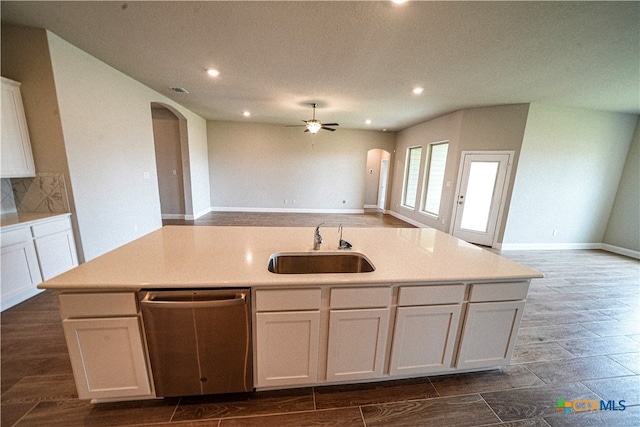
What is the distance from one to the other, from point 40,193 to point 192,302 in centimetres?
307

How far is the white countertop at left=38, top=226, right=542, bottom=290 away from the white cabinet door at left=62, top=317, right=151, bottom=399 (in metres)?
0.25

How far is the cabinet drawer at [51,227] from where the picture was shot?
91.6 inches

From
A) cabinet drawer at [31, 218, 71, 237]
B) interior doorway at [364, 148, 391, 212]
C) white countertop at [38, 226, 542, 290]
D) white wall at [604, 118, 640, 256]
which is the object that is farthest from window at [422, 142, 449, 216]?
cabinet drawer at [31, 218, 71, 237]

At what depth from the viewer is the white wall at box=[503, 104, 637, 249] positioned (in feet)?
13.9

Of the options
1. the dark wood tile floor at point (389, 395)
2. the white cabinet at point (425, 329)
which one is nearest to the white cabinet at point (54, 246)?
the dark wood tile floor at point (389, 395)

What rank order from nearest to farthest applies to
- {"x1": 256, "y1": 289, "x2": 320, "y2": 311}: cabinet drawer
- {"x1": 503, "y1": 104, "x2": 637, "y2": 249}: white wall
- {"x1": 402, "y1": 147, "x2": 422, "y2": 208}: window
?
{"x1": 256, "y1": 289, "x2": 320, "y2": 311}: cabinet drawer < {"x1": 503, "y1": 104, "x2": 637, "y2": 249}: white wall < {"x1": 402, "y1": 147, "x2": 422, "y2": 208}: window

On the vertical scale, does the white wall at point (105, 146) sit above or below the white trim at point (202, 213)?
above

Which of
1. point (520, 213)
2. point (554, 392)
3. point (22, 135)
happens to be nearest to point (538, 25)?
point (554, 392)

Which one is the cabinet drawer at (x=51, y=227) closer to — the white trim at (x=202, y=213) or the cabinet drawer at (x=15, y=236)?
the cabinet drawer at (x=15, y=236)

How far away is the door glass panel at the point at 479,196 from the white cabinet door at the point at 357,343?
4.62 meters

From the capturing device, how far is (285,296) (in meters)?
1.28

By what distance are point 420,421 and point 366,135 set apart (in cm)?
742

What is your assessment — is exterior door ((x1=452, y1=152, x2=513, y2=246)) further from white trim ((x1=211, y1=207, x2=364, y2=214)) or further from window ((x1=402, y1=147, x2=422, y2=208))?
white trim ((x1=211, y1=207, x2=364, y2=214))

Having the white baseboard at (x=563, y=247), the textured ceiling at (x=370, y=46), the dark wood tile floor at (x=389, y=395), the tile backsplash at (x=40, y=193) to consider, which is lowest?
the dark wood tile floor at (x=389, y=395)
